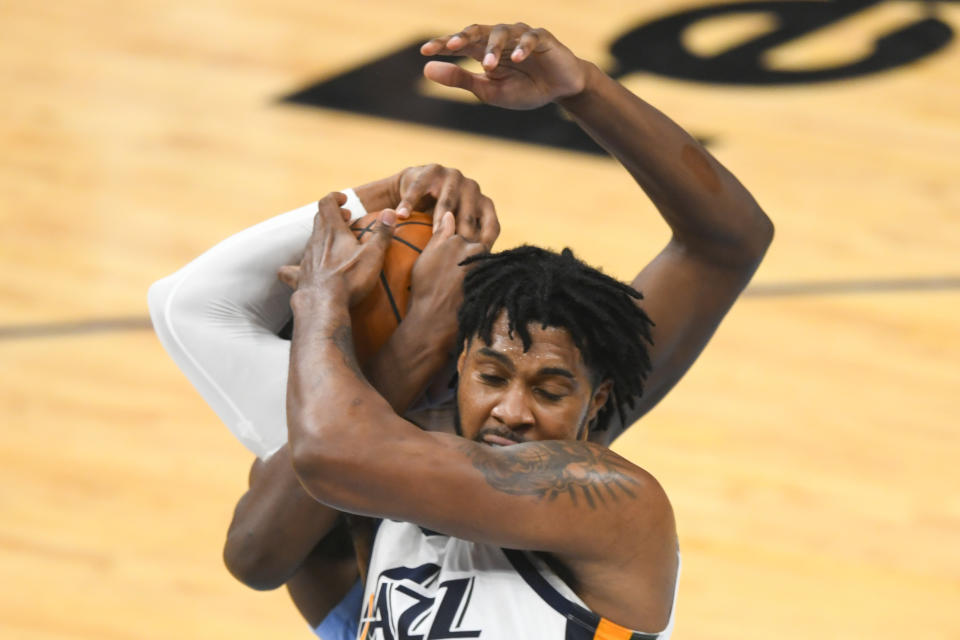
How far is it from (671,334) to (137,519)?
214 cm

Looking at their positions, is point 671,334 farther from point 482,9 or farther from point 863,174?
point 482,9

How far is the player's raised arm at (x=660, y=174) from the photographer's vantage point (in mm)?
1808

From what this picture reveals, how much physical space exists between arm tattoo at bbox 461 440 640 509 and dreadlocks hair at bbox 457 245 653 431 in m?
0.15

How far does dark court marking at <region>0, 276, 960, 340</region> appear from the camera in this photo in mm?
4402

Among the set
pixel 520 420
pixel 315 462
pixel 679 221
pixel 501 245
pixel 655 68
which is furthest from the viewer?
pixel 655 68

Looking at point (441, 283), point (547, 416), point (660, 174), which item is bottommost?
point (547, 416)

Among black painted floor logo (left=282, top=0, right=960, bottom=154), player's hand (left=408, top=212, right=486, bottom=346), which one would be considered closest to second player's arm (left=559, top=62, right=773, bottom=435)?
player's hand (left=408, top=212, right=486, bottom=346)

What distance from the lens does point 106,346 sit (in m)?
4.35

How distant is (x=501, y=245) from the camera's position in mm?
4652

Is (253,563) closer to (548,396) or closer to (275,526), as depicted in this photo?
(275,526)

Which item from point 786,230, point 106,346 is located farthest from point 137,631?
point 786,230

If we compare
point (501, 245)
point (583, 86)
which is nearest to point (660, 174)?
point (583, 86)

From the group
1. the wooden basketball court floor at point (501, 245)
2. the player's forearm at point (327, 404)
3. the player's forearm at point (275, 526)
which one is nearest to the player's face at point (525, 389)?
the player's forearm at point (327, 404)

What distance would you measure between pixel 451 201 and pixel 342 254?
0.19 meters
